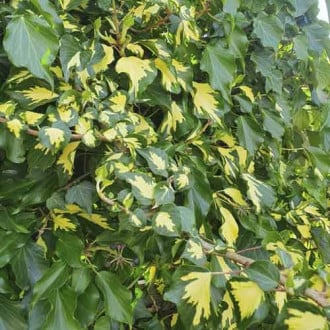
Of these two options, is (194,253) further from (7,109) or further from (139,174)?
(7,109)

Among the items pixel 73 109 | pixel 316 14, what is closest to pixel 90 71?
pixel 73 109

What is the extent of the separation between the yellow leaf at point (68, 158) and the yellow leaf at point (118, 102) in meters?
0.09

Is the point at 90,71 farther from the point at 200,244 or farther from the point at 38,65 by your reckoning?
the point at 200,244

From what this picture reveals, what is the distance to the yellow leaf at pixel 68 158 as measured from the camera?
28.2 inches

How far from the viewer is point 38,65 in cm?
64

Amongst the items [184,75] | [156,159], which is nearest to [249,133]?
[184,75]

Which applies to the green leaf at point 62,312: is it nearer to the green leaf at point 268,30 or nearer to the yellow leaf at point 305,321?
the yellow leaf at point 305,321

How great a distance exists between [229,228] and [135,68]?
338 mm

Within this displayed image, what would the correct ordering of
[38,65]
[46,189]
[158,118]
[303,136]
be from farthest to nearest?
[303,136]
[158,118]
[46,189]
[38,65]

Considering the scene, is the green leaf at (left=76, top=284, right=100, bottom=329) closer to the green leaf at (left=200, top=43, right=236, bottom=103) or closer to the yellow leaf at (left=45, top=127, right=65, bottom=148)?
the yellow leaf at (left=45, top=127, right=65, bottom=148)

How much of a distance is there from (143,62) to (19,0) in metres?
0.21

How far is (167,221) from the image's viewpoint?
67 cm

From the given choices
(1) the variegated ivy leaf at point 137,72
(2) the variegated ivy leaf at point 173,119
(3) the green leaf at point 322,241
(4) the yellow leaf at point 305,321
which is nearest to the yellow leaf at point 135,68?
(1) the variegated ivy leaf at point 137,72

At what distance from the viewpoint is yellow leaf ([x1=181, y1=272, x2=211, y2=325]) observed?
0.64 m
